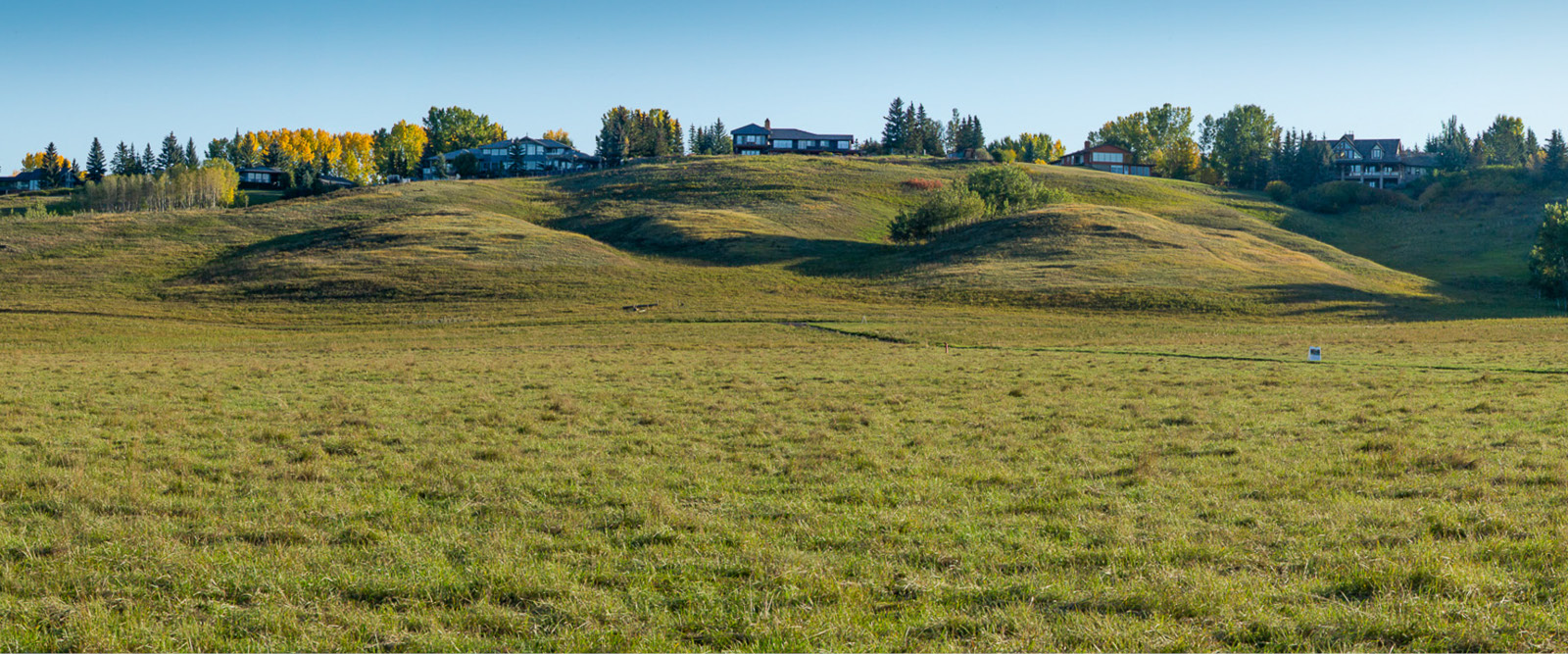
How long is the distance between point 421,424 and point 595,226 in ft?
342

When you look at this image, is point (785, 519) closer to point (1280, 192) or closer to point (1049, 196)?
point (1049, 196)

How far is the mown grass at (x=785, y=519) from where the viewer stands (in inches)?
308

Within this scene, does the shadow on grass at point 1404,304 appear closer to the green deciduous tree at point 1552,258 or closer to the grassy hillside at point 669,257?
the grassy hillside at point 669,257

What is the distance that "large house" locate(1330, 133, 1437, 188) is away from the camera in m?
194

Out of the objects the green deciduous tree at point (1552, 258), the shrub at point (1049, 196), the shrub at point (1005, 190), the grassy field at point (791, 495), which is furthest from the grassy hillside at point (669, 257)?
the grassy field at point (791, 495)

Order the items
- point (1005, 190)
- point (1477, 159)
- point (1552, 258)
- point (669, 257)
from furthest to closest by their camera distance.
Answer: point (1477, 159) → point (1005, 190) → point (669, 257) → point (1552, 258)

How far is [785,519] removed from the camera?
11477 millimetres

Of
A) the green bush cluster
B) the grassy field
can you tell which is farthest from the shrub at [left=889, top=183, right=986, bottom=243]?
the grassy field

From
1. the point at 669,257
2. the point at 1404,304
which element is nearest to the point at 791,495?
the point at 1404,304

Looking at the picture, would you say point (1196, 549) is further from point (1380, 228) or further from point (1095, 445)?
point (1380, 228)

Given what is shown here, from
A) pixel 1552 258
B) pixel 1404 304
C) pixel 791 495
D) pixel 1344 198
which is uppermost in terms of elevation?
pixel 1344 198

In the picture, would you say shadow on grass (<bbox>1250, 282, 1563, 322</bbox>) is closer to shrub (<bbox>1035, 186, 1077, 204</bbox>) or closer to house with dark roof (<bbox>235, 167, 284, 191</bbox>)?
shrub (<bbox>1035, 186, 1077, 204</bbox>)

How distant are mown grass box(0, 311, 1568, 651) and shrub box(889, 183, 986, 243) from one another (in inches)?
3266

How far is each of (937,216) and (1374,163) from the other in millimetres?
135134
